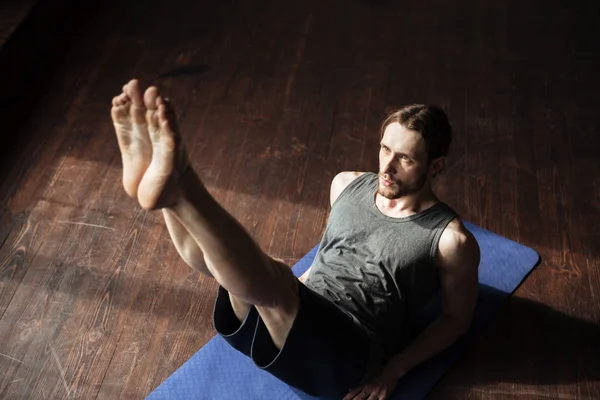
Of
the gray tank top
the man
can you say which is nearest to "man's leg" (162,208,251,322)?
the man

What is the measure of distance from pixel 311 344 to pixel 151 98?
0.80 metres

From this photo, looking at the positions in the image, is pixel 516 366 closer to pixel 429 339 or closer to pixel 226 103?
pixel 429 339

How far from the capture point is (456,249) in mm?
2143

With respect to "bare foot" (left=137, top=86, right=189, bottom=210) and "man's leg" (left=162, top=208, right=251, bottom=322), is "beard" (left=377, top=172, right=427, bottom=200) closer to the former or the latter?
"man's leg" (left=162, top=208, right=251, bottom=322)

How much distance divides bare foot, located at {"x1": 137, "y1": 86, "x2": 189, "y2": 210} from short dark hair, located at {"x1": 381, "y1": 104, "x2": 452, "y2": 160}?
725mm

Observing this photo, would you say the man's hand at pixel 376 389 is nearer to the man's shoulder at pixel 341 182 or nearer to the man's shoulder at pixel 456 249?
the man's shoulder at pixel 456 249

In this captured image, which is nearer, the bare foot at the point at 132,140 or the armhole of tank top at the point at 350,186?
the bare foot at the point at 132,140

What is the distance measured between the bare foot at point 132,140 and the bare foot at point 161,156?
6 cm

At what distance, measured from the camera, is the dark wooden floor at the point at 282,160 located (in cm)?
258

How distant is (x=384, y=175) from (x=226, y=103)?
5.59ft

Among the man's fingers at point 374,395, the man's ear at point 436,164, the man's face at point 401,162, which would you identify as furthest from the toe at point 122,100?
the man's fingers at point 374,395

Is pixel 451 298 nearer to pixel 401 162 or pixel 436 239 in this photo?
pixel 436 239

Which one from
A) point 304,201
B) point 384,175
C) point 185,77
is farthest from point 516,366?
point 185,77

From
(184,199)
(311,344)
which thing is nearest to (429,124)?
(311,344)
